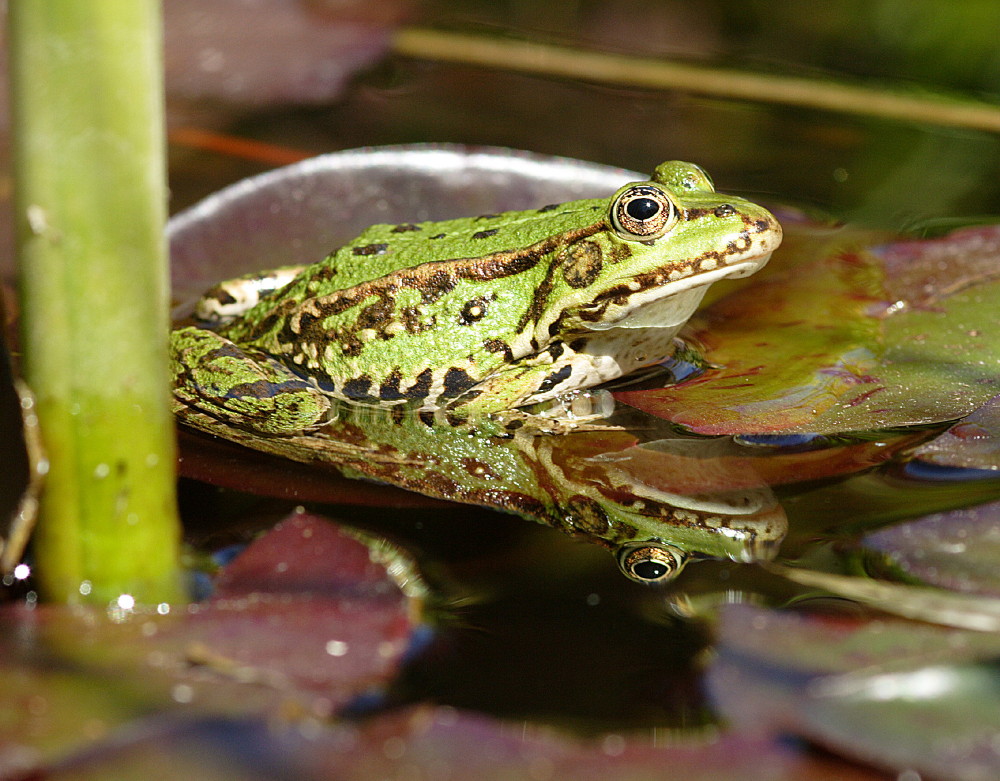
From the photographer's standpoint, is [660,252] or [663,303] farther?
[663,303]

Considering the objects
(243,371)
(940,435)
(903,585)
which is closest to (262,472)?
(243,371)

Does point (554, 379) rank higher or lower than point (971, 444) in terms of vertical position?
lower

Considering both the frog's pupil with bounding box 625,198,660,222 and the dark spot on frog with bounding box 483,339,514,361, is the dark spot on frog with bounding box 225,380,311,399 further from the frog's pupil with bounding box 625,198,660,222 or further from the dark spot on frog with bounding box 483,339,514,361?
the frog's pupil with bounding box 625,198,660,222

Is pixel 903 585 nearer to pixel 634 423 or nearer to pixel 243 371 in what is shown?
pixel 634 423

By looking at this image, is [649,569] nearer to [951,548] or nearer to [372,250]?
[951,548]

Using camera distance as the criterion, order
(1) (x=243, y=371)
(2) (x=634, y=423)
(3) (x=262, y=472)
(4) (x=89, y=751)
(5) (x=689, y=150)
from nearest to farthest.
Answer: (4) (x=89, y=751)
(3) (x=262, y=472)
(2) (x=634, y=423)
(1) (x=243, y=371)
(5) (x=689, y=150)

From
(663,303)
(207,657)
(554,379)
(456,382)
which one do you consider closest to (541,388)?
(554,379)

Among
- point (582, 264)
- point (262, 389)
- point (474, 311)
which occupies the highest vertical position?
point (582, 264)
